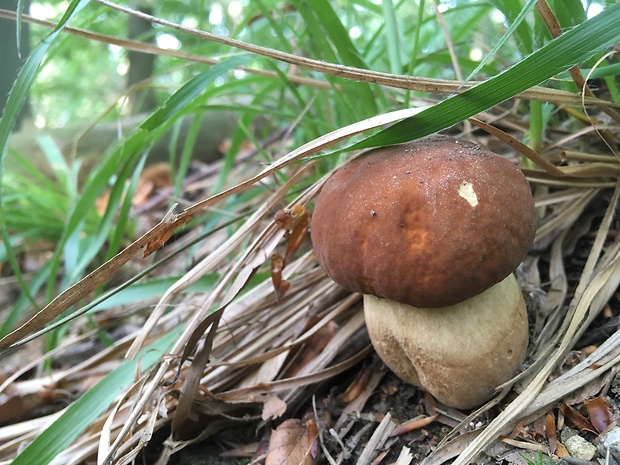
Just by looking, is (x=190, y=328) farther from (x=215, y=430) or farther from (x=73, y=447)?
(x=73, y=447)

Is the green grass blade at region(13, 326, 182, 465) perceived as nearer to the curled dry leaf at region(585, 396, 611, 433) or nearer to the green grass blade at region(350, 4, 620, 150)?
the green grass blade at region(350, 4, 620, 150)

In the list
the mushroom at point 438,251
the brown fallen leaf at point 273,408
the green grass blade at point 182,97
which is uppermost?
the green grass blade at point 182,97

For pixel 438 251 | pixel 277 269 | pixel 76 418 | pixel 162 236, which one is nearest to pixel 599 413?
pixel 438 251

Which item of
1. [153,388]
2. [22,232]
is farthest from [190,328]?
[22,232]

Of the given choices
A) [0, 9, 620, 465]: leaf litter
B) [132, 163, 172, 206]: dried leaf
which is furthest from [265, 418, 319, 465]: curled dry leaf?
[132, 163, 172, 206]: dried leaf

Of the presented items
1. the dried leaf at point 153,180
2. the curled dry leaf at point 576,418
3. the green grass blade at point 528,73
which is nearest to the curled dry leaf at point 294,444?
the curled dry leaf at point 576,418

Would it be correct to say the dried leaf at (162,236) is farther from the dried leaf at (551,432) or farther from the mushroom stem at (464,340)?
the dried leaf at (551,432)

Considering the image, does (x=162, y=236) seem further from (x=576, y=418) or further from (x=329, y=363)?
(x=576, y=418)
